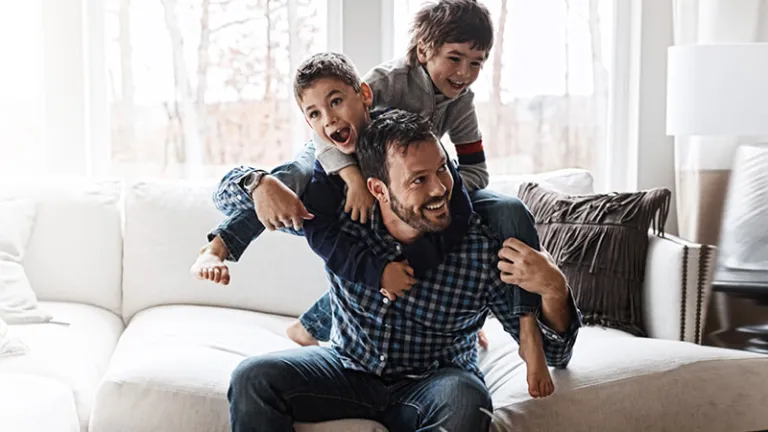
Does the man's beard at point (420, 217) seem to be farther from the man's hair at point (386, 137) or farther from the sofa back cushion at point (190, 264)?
the sofa back cushion at point (190, 264)

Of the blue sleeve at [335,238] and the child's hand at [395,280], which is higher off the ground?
the blue sleeve at [335,238]

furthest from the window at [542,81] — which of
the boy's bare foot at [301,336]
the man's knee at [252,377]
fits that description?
the man's knee at [252,377]

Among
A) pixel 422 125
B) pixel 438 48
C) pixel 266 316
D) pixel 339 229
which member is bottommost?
pixel 266 316

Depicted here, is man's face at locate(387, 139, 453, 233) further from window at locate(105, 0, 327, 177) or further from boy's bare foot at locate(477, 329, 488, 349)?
window at locate(105, 0, 327, 177)

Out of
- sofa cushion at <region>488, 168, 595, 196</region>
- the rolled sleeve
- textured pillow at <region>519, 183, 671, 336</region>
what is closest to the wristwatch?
the rolled sleeve

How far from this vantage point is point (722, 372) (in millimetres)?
2154

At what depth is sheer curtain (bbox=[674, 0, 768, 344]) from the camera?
3.54m

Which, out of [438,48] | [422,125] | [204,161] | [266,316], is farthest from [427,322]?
[204,161]

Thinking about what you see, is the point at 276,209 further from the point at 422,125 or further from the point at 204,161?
the point at 204,161

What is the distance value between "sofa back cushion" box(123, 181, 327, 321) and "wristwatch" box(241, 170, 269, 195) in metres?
0.93

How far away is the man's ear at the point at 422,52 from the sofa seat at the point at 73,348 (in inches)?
43.1

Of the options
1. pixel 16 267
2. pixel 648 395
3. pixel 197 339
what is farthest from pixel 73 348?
pixel 648 395

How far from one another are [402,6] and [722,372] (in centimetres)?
197

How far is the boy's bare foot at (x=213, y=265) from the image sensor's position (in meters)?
1.98
